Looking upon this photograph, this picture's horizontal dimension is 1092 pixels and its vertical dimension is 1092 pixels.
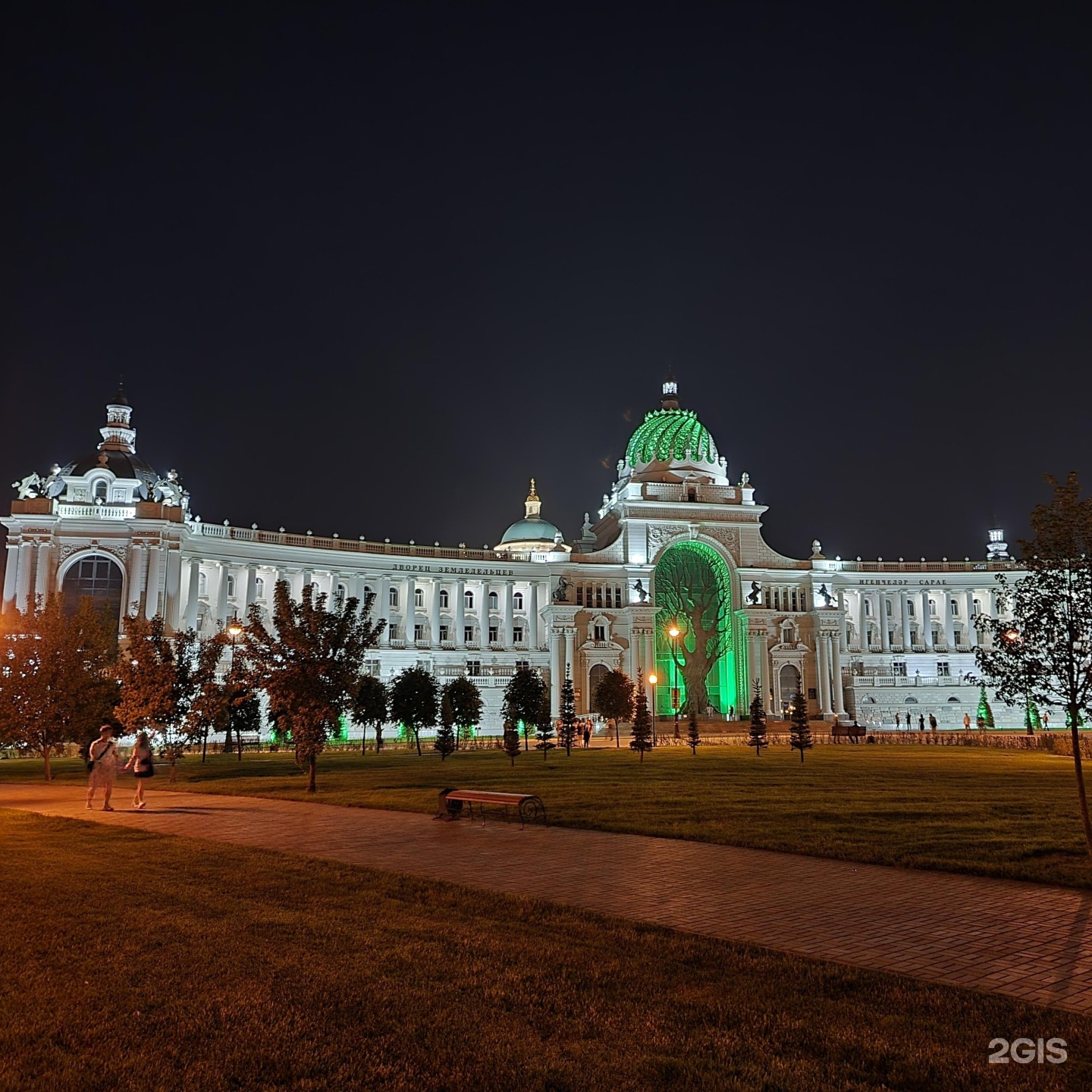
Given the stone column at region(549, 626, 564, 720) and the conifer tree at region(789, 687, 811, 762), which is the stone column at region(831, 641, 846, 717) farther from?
the conifer tree at region(789, 687, 811, 762)

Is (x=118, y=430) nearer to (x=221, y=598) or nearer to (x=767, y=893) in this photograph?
(x=221, y=598)

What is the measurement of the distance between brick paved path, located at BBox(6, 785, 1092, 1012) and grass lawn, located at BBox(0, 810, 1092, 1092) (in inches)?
32.4

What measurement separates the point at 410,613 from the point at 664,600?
24.1 m

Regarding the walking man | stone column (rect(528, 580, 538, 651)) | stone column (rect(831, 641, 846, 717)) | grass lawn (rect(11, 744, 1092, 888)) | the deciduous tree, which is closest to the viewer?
grass lawn (rect(11, 744, 1092, 888))

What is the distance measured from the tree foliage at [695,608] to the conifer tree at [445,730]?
37242 mm

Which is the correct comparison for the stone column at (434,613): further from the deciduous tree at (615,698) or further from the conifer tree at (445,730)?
the deciduous tree at (615,698)

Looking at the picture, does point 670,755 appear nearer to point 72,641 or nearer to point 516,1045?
point 72,641

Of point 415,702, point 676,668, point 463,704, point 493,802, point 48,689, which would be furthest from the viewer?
point 676,668

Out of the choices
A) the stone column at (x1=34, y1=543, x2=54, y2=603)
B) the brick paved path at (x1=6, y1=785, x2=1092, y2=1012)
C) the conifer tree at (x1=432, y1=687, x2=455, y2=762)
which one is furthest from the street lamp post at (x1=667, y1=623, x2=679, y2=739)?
the brick paved path at (x1=6, y1=785, x2=1092, y2=1012)

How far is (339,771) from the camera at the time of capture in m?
36.2

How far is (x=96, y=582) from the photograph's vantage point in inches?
2699

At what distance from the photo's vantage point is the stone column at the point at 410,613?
85.7 metres

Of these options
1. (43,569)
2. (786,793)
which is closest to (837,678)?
(43,569)

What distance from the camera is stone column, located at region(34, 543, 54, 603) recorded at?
67.2 meters
